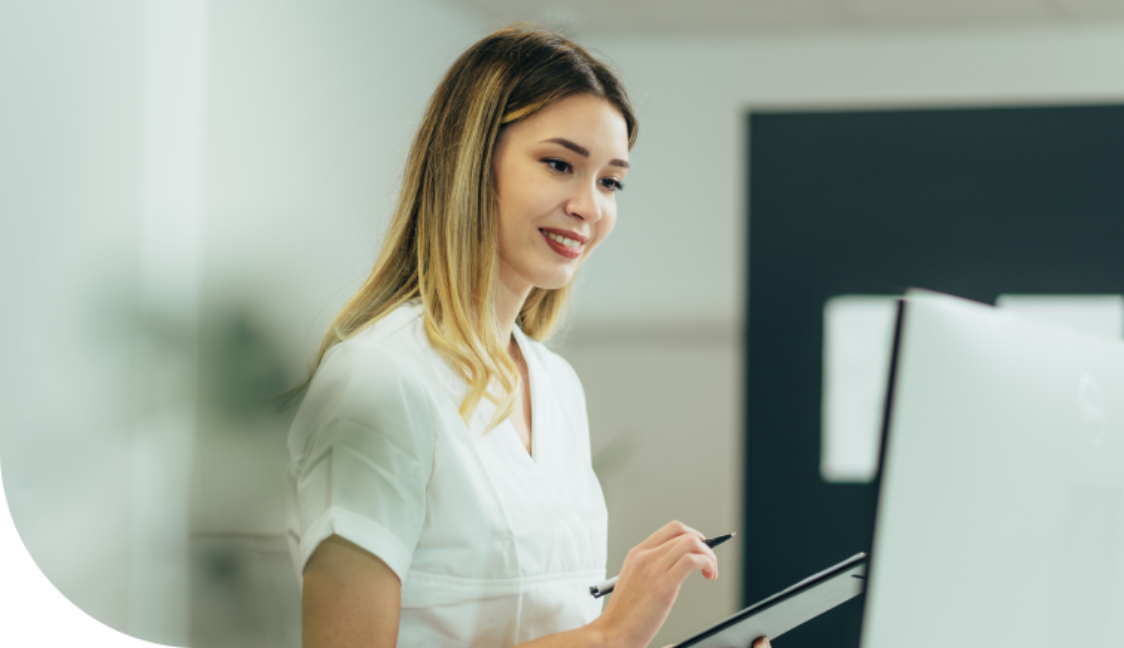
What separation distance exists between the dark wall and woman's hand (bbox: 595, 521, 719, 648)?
2.45 m

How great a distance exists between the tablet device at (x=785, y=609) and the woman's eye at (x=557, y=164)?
0.42 meters

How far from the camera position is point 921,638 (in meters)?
0.37

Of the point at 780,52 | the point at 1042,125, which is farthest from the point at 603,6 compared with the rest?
the point at 1042,125

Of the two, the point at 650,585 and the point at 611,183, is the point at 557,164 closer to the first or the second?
the point at 611,183

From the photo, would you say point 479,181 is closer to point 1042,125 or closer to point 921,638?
point 921,638

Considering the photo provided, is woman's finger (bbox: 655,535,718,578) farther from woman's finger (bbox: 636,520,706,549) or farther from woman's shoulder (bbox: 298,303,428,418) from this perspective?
woman's shoulder (bbox: 298,303,428,418)

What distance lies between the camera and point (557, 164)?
83 cm

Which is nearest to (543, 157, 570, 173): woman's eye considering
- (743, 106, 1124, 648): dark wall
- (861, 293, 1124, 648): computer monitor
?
(861, 293, 1124, 648): computer monitor

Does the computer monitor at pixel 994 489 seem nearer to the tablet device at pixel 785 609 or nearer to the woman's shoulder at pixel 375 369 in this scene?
the tablet device at pixel 785 609

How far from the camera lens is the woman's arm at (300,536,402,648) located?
0.61 m

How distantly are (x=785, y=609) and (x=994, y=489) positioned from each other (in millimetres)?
215

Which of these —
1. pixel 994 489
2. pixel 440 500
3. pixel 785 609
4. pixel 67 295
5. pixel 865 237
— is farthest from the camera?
pixel 865 237

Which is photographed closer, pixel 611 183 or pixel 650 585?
pixel 650 585

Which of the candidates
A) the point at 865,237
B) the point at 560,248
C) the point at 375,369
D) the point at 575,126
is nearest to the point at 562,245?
the point at 560,248
